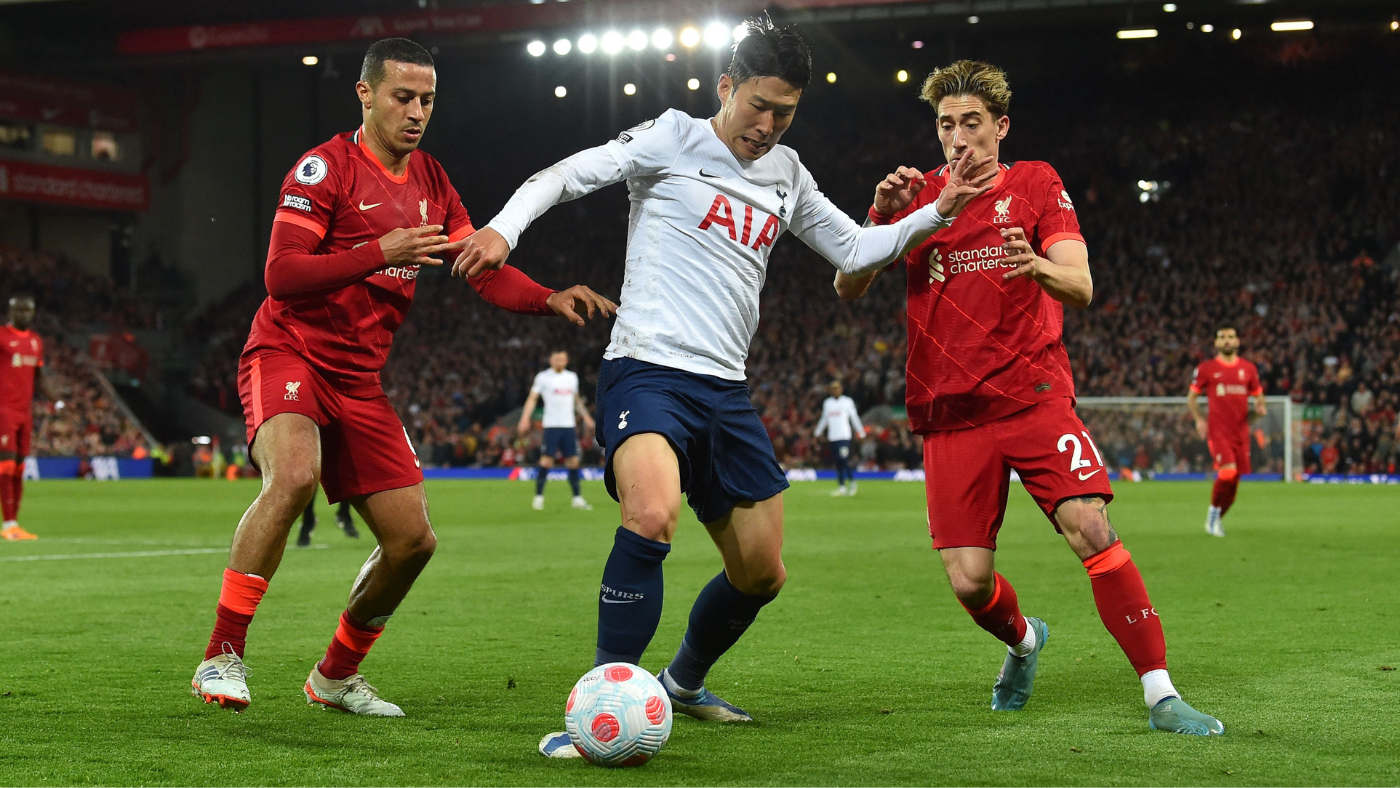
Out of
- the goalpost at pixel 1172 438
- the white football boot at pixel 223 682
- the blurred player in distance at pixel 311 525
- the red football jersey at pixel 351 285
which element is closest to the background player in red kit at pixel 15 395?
the blurred player in distance at pixel 311 525

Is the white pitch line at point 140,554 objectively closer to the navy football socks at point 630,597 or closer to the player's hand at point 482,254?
the navy football socks at point 630,597

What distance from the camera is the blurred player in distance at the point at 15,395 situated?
41.6 feet

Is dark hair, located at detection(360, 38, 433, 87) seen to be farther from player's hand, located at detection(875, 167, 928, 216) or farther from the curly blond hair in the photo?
the curly blond hair

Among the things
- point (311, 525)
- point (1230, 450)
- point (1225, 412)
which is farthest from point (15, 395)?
point (1225, 412)

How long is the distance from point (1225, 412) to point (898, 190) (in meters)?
10.9

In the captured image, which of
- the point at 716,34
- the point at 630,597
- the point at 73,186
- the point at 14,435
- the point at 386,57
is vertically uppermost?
the point at 716,34

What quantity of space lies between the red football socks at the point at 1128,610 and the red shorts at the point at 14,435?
11.0 m

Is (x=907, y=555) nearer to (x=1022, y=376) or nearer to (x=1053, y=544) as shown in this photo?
(x=1053, y=544)

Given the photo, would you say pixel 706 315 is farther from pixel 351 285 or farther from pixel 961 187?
pixel 351 285

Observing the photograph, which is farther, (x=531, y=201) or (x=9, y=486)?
(x=9, y=486)

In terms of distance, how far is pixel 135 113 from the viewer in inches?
1577

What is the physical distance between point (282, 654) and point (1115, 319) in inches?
1192

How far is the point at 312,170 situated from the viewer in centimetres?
483

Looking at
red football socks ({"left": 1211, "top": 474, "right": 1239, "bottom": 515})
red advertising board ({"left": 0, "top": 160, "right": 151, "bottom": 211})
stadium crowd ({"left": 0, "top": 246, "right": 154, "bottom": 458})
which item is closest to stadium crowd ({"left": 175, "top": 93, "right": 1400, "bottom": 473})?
stadium crowd ({"left": 0, "top": 246, "right": 154, "bottom": 458})
